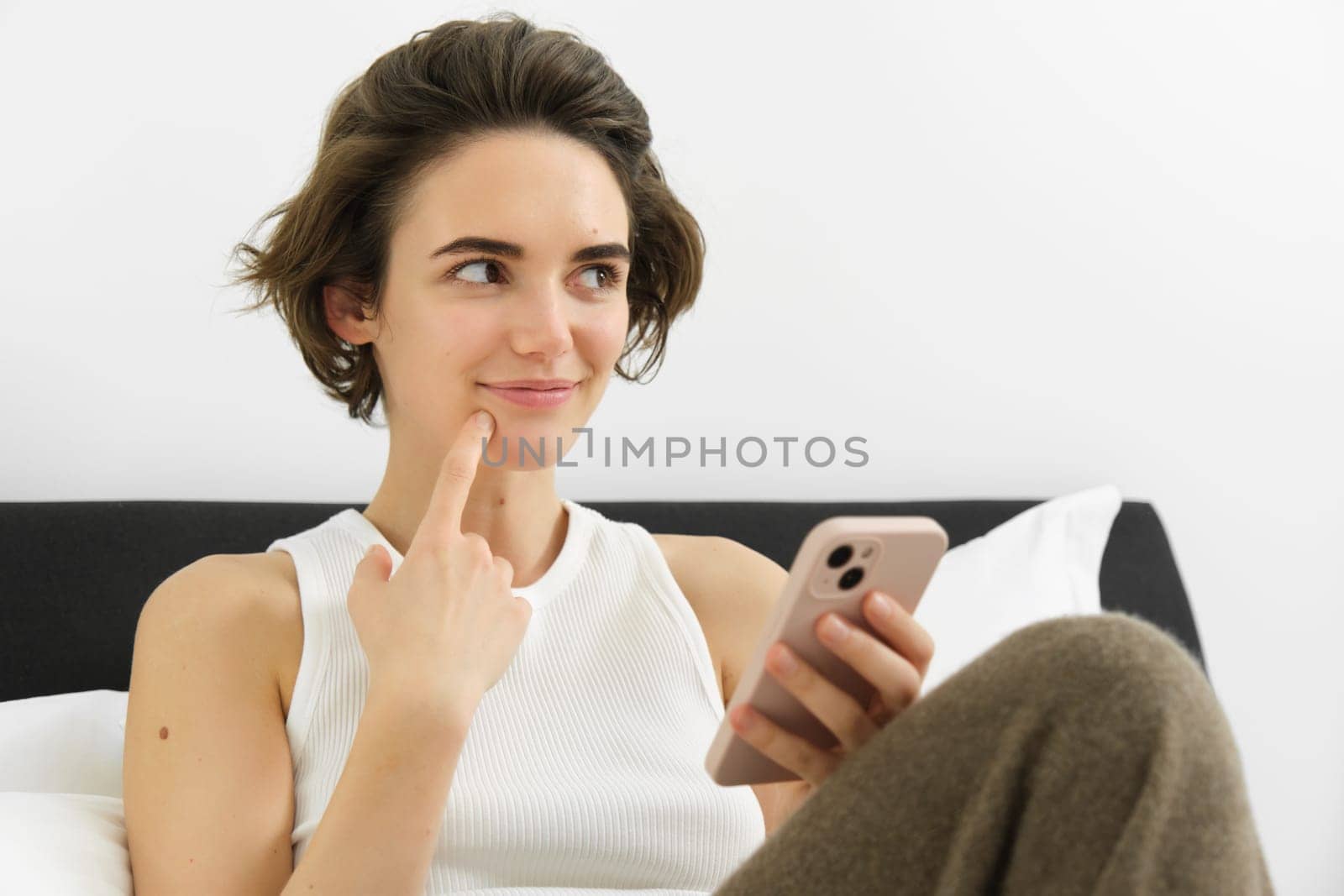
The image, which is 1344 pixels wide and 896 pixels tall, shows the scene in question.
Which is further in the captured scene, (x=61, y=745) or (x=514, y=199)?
(x=61, y=745)

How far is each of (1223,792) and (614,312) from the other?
80 centimetres

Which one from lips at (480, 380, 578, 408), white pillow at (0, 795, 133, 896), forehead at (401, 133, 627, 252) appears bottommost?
white pillow at (0, 795, 133, 896)

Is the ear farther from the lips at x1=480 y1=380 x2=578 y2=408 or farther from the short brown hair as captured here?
the lips at x1=480 y1=380 x2=578 y2=408

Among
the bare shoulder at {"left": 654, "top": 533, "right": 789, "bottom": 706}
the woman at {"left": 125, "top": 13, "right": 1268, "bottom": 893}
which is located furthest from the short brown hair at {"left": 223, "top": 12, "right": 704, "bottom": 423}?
the bare shoulder at {"left": 654, "top": 533, "right": 789, "bottom": 706}

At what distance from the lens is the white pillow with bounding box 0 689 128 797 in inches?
53.7

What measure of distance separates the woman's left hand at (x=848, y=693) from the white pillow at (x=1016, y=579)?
2.17 ft

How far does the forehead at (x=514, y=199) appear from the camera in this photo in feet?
4.12

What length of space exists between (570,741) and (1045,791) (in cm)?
67

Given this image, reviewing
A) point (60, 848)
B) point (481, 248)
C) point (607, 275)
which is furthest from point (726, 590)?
point (60, 848)

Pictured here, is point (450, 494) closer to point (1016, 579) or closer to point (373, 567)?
point (373, 567)

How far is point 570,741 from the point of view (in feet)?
4.21

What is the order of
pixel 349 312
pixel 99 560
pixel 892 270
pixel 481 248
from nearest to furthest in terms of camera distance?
pixel 481 248 → pixel 349 312 → pixel 99 560 → pixel 892 270

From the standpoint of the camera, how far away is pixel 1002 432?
2170mm

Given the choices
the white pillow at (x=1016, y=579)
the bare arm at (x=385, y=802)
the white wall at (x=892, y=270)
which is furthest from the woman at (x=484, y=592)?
the white wall at (x=892, y=270)
